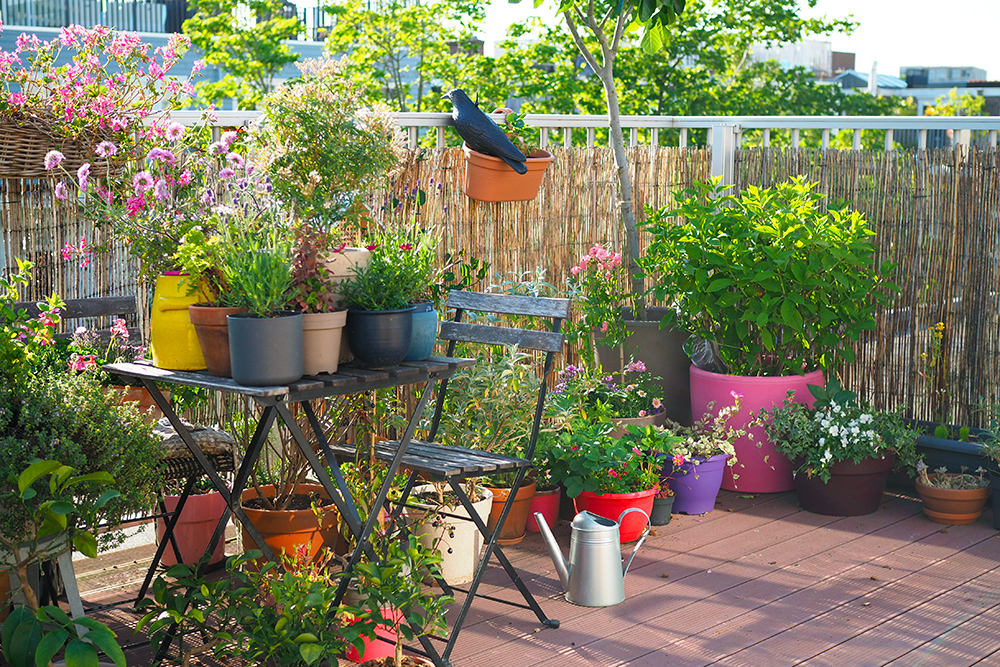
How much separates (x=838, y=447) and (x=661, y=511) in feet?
2.44

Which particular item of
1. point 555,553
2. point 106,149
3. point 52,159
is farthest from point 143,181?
point 555,553

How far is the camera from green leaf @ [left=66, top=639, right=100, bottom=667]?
2021 millimetres

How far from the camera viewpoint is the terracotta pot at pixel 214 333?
2.22 meters

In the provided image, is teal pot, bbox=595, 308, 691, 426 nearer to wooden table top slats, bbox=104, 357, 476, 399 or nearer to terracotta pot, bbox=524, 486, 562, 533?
terracotta pot, bbox=524, 486, 562, 533

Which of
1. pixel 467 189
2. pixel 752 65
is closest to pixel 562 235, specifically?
pixel 467 189

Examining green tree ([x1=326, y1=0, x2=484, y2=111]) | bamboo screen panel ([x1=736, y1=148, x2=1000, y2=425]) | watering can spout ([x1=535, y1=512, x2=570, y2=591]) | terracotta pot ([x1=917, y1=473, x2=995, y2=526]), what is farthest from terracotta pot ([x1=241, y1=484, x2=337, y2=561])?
green tree ([x1=326, y1=0, x2=484, y2=111])

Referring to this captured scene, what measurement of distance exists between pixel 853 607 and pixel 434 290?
180 cm

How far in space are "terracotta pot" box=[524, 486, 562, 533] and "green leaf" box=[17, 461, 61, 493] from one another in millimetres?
1993

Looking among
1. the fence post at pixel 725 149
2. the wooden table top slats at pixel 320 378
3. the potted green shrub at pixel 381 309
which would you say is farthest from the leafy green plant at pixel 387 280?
the fence post at pixel 725 149

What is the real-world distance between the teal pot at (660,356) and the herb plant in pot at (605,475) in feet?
2.71

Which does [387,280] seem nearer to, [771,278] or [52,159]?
[52,159]

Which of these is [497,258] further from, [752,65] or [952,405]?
[752,65]

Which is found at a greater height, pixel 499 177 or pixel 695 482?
pixel 499 177

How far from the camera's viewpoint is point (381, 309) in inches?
93.8
